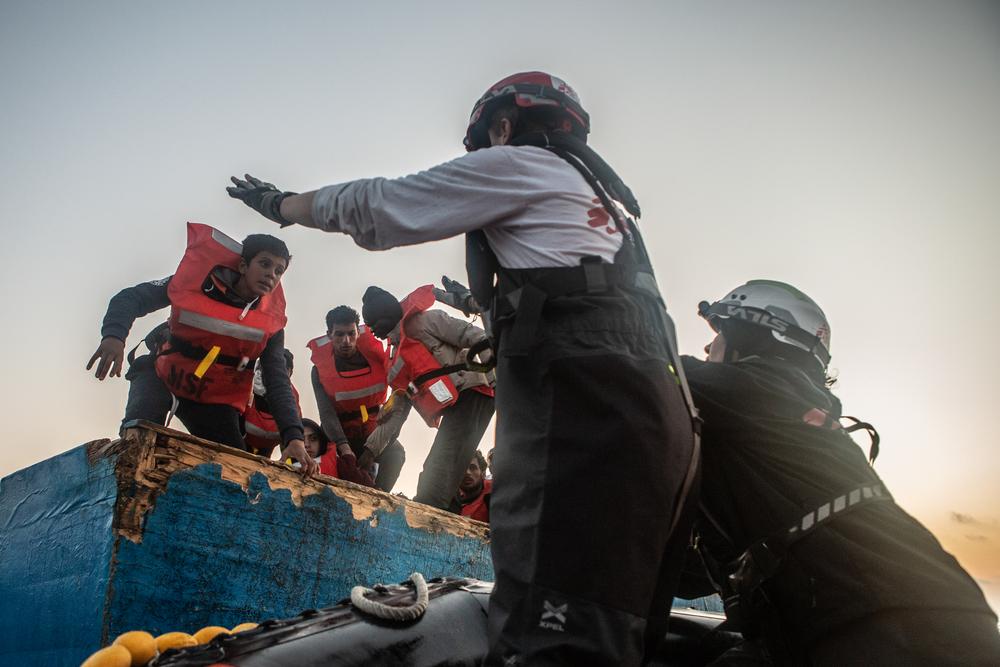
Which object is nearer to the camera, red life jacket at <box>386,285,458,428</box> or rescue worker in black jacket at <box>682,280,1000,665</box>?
rescue worker in black jacket at <box>682,280,1000,665</box>

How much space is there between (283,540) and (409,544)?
82 cm

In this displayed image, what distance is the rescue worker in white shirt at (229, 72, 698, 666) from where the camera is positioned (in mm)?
1496

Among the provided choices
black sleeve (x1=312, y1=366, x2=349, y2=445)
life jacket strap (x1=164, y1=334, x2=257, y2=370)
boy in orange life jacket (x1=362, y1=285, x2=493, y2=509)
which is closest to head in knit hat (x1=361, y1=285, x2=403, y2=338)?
boy in orange life jacket (x1=362, y1=285, x2=493, y2=509)

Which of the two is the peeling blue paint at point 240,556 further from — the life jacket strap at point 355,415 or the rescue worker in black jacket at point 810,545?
the life jacket strap at point 355,415

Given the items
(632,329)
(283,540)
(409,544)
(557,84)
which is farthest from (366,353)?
(632,329)

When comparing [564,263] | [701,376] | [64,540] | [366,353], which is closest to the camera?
[564,263]

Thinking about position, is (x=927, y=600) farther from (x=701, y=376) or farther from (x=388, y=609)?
(x=388, y=609)

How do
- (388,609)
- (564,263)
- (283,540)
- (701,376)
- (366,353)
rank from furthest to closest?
1. (366,353)
2. (283,540)
3. (701,376)
4. (564,263)
5. (388,609)

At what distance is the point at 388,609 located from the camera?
5.40ft

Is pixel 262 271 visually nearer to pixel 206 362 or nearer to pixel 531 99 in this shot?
pixel 206 362

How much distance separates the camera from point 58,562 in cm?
266

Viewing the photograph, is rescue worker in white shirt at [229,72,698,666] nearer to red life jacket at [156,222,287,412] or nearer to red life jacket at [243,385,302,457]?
red life jacket at [156,222,287,412]

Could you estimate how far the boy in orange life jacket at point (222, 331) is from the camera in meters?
4.72

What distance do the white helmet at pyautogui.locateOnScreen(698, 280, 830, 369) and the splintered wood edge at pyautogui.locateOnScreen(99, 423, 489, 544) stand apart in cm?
195
